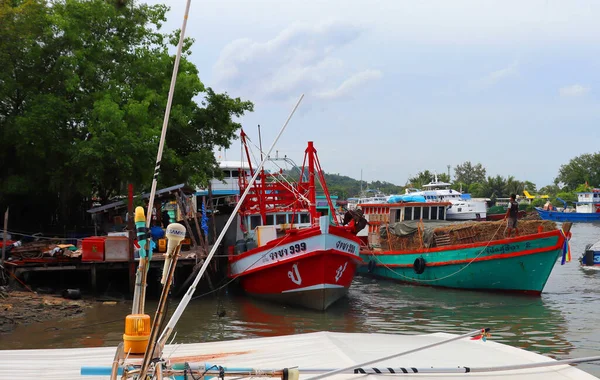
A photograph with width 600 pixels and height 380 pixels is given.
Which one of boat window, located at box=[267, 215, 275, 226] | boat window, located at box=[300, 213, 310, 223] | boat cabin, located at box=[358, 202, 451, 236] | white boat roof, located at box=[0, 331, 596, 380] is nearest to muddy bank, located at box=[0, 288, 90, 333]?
boat window, located at box=[267, 215, 275, 226]

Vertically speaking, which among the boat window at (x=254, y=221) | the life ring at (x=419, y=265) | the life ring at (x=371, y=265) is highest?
the boat window at (x=254, y=221)

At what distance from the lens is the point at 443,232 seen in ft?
75.1

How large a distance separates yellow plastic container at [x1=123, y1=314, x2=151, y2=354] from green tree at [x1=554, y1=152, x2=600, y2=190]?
11981 cm

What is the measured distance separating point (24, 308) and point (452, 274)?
13.6 meters

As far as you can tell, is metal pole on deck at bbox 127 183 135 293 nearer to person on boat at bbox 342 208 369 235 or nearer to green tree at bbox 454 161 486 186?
person on boat at bbox 342 208 369 235

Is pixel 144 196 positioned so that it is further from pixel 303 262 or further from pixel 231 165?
pixel 231 165

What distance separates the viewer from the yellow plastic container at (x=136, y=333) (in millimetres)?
4898

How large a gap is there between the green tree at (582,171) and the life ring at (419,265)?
330 ft

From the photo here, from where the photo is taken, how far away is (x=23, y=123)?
21969 mm

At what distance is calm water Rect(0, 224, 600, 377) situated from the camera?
13.7 meters

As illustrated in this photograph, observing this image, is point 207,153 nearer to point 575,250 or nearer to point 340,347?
point 340,347

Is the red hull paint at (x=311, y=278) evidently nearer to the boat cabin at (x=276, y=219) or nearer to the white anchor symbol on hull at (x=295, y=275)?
the white anchor symbol on hull at (x=295, y=275)

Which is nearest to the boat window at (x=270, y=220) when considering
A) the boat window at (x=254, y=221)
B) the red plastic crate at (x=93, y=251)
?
the boat window at (x=254, y=221)

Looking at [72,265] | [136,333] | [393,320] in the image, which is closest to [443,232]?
[393,320]
